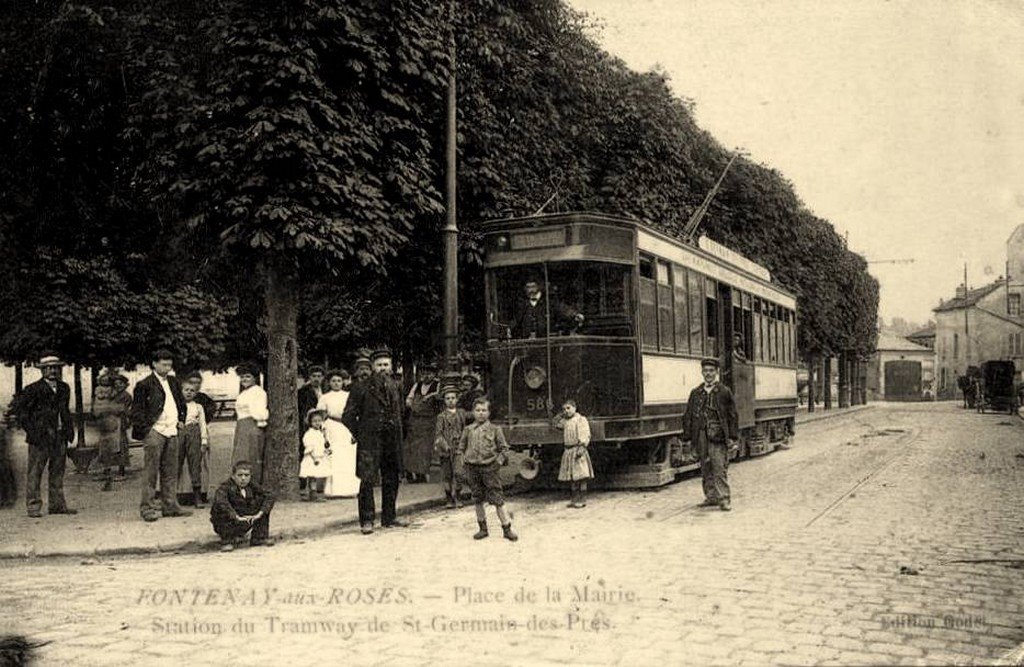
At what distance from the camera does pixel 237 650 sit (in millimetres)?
5406

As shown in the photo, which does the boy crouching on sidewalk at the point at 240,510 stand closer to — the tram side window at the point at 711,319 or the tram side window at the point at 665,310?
the tram side window at the point at 665,310

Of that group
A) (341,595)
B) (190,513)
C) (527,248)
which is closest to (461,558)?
(341,595)

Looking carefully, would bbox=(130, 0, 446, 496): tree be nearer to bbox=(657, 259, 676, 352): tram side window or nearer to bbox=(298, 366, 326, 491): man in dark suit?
bbox=(298, 366, 326, 491): man in dark suit

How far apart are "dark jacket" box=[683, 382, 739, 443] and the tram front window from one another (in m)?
1.45

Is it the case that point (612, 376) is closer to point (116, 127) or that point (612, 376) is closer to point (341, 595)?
point (341, 595)

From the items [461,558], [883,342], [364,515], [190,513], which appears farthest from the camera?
[883,342]

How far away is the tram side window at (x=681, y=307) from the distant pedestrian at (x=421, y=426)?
3.67m

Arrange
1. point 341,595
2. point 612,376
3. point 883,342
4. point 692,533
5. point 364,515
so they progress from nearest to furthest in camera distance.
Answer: point 341,595 → point 692,533 → point 364,515 → point 612,376 → point 883,342

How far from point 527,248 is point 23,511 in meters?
7.07

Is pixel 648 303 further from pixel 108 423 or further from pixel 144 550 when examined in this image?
pixel 108 423

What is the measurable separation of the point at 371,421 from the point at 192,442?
115 inches

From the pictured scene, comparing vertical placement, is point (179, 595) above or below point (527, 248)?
below

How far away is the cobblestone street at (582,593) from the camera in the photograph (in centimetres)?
532

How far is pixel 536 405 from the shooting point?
483 inches
